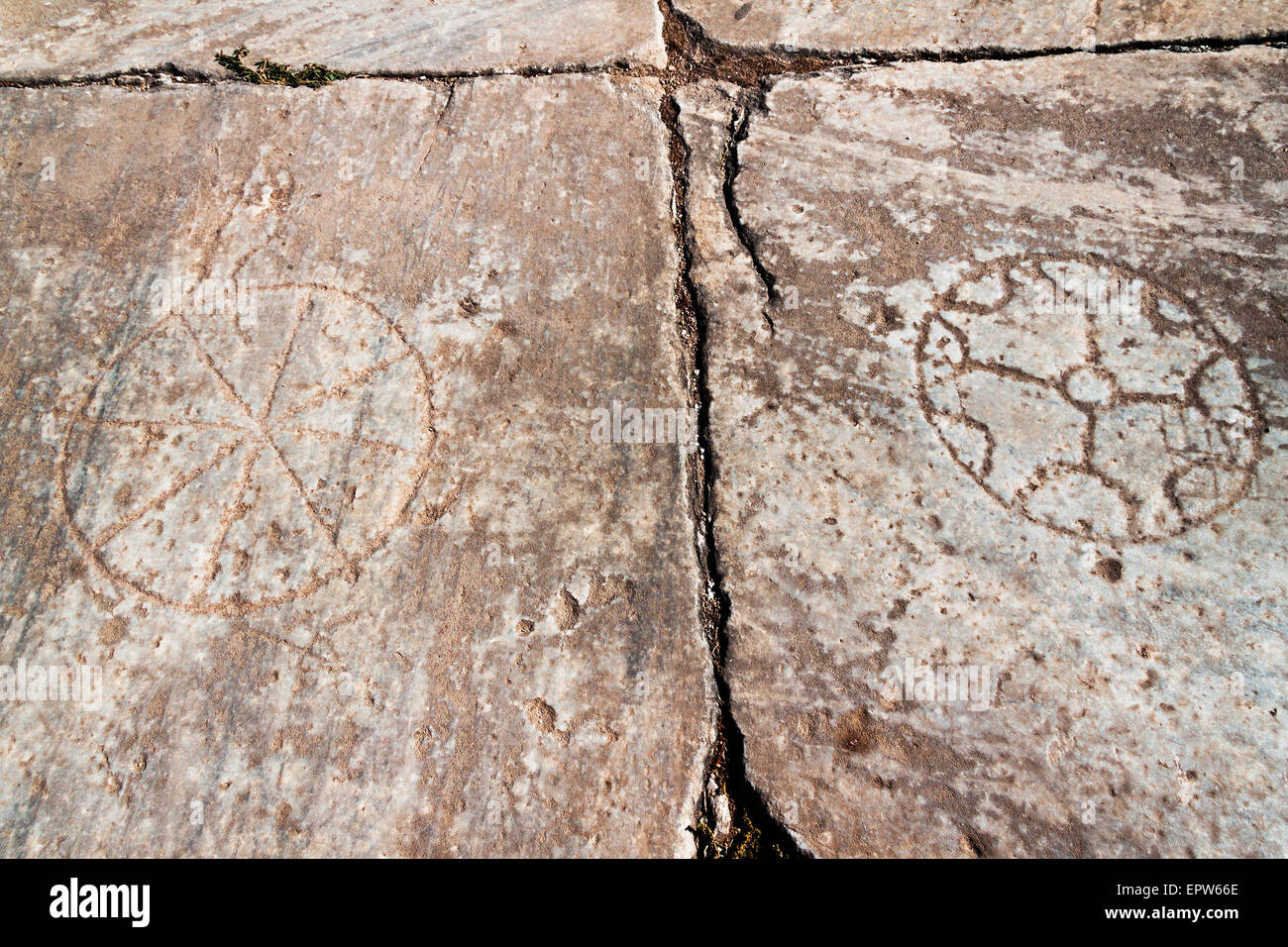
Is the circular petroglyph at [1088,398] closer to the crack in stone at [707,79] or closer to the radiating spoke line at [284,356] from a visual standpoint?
the crack in stone at [707,79]

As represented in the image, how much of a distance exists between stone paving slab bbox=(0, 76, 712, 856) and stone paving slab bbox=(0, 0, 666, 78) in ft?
0.38

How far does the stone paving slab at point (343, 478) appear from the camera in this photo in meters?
1.45

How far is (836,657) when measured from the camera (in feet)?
4.97

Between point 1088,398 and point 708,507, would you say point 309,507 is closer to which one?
point 708,507

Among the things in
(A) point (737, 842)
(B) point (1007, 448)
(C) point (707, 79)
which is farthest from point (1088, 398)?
(C) point (707, 79)

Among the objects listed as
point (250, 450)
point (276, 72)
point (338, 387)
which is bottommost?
point (250, 450)

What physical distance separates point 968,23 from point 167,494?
250cm

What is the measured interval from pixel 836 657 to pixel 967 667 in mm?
256

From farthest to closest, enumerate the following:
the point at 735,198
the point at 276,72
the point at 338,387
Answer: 1. the point at 276,72
2. the point at 735,198
3. the point at 338,387

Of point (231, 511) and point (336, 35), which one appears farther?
point (336, 35)

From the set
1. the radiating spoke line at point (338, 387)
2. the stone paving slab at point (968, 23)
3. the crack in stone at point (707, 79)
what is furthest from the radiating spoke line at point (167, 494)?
the stone paving slab at point (968, 23)

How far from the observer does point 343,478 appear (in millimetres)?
1700

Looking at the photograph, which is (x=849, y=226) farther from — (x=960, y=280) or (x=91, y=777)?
(x=91, y=777)
